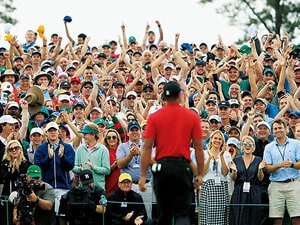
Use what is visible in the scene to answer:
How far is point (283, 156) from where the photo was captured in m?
18.0

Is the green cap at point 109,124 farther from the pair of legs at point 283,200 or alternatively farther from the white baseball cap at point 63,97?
the pair of legs at point 283,200

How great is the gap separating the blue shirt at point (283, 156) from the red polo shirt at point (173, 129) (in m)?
Result: 3.82

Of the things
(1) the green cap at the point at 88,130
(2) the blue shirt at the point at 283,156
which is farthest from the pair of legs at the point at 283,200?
(1) the green cap at the point at 88,130

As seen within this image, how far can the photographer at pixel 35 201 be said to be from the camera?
56.9 feet

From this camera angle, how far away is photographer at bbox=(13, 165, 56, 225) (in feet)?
56.9

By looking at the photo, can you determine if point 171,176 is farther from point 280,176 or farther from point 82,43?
point 82,43

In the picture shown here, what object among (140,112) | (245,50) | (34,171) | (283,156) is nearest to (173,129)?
(34,171)

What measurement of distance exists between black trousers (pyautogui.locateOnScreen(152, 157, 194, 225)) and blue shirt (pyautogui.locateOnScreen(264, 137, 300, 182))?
3.73m

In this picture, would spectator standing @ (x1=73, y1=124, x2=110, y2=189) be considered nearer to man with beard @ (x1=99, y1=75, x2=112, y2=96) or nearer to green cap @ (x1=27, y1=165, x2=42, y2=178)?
→ green cap @ (x1=27, y1=165, x2=42, y2=178)

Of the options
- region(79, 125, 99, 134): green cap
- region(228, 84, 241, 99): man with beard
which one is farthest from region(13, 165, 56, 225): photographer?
region(228, 84, 241, 99): man with beard

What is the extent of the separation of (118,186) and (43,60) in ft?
26.7

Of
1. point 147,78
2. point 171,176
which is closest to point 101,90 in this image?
point 147,78

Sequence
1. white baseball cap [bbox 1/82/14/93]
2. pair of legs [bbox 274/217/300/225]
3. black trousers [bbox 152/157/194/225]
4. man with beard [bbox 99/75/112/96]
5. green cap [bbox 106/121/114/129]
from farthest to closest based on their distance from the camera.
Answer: man with beard [bbox 99/75/112/96]
white baseball cap [bbox 1/82/14/93]
green cap [bbox 106/121/114/129]
pair of legs [bbox 274/217/300/225]
black trousers [bbox 152/157/194/225]

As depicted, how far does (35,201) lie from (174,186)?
387 cm
